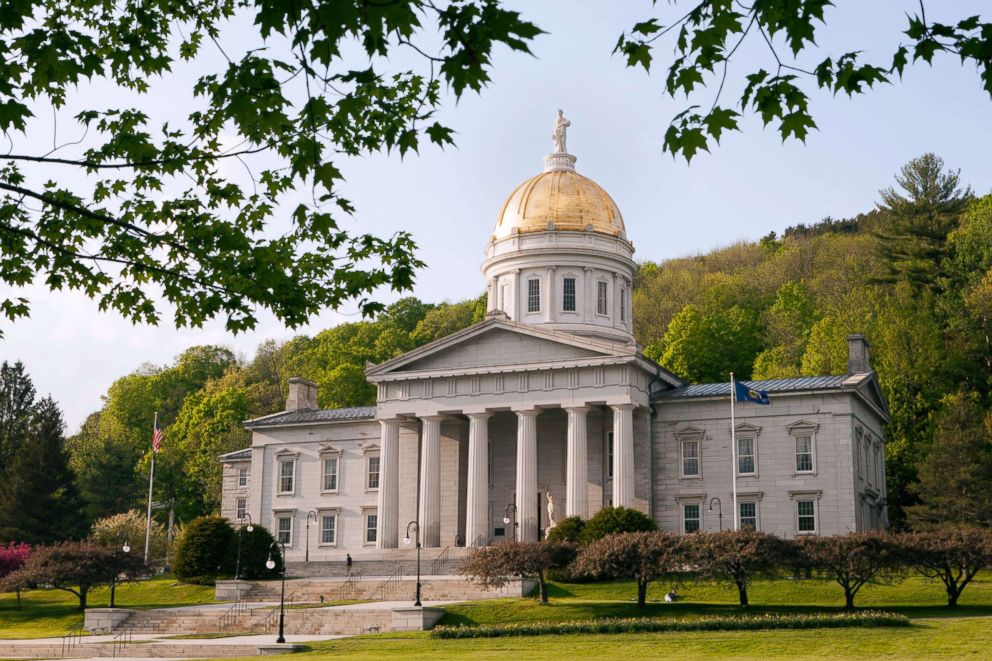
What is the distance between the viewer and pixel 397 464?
228ft

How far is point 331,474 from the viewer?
244ft

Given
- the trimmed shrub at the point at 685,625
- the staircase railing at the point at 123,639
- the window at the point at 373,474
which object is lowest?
the staircase railing at the point at 123,639

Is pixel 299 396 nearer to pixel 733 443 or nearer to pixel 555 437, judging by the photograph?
pixel 555 437

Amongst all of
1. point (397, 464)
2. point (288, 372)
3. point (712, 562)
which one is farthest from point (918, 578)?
point (288, 372)

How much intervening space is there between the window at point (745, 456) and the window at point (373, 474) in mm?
21371

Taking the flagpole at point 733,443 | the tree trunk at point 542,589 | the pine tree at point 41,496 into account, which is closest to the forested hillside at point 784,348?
the flagpole at point 733,443

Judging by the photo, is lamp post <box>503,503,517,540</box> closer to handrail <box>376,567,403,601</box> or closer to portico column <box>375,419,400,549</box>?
portico column <box>375,419,400,549</box>

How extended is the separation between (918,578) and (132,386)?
93.1 metres

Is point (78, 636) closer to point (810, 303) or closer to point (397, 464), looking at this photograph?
point (397, 464)

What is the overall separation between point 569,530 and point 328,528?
20.9 m

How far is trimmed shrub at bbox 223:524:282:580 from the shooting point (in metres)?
62.1

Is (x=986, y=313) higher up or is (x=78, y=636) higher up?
(x=986, y=313)

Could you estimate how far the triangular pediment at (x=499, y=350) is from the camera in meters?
65.2

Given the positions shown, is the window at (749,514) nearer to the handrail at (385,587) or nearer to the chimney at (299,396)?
the handrail at (385,587)
